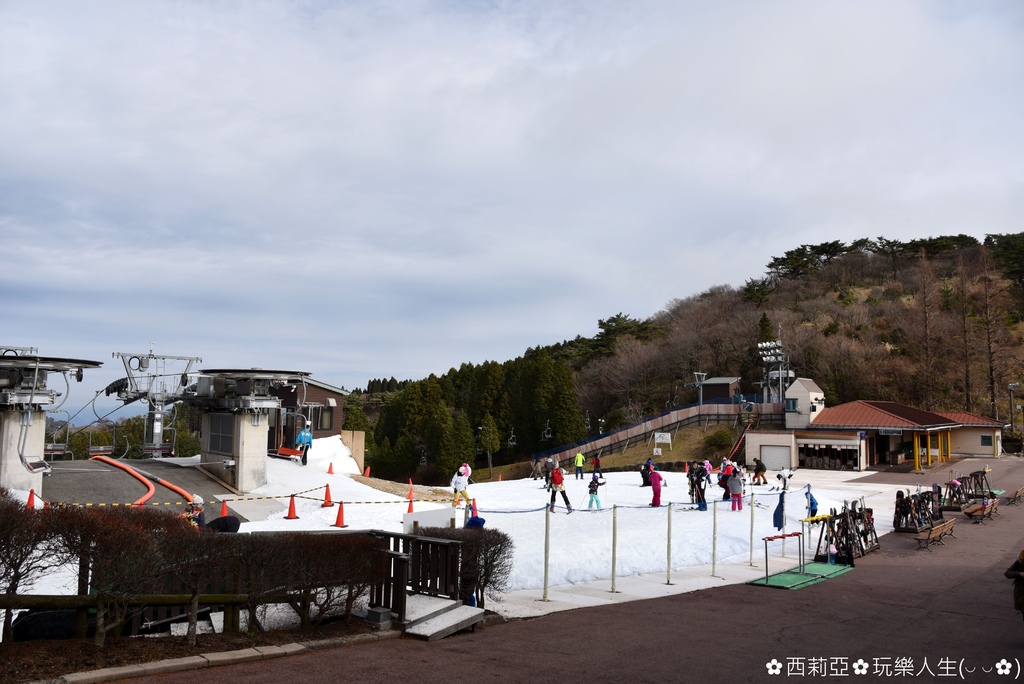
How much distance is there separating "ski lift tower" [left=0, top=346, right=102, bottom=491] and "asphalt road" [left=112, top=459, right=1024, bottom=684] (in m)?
18.0

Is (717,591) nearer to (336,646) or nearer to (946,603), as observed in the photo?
(946,603)

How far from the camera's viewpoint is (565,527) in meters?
17.5

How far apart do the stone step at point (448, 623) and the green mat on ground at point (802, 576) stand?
21.1 ft

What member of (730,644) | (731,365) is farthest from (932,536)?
(731,365)

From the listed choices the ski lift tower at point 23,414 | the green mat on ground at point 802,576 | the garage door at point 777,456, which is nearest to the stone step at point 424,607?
the green mat on ground at point 802,576

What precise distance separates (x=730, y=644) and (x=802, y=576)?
19.7 ft

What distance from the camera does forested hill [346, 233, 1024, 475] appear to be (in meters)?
63.0

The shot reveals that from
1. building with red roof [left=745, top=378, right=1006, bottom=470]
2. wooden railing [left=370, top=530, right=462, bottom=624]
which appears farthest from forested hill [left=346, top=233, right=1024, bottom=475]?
wooden railing [left=370, top=530, right=462, bottom=624]

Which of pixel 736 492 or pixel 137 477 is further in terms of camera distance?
pixel 137 477

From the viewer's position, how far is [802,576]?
14445mm

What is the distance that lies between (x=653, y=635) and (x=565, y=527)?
7915 millimetres

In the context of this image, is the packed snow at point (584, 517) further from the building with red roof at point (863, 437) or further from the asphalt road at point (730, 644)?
the building with red roof at point (863, 437)

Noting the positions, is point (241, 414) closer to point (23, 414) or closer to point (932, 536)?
point (23, 414)

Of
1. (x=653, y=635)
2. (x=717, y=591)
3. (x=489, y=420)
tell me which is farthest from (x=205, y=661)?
(x=489, y=420)
